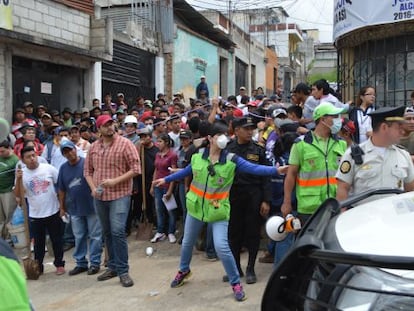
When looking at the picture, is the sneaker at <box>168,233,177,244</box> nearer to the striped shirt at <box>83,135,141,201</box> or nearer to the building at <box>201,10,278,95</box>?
the striped shirt at <box>83,135,141,201</box>

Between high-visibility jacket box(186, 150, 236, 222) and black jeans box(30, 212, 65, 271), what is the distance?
2.11 metres

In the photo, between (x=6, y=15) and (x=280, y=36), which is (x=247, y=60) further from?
(x=6, y=15)

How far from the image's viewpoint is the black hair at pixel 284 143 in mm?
5393

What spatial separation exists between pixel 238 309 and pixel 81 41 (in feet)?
35.0

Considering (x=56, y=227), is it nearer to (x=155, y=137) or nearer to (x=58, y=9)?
(x=155, y=137)

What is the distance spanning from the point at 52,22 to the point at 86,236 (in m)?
7.84

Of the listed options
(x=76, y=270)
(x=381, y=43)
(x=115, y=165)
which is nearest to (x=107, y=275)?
(x=76, y=270)

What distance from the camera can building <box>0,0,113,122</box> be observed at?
1100 centimetres

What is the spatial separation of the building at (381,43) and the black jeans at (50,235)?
8126 mm

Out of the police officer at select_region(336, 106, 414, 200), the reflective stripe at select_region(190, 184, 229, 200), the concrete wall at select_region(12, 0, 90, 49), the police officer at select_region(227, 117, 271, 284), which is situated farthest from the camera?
the concrete wall at select_region(12, 0, 90, 49)

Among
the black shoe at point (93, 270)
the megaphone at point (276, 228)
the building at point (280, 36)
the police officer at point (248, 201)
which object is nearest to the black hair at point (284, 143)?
the police officer at point (248, 201)

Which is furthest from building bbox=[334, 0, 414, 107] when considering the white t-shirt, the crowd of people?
the white t-shirt

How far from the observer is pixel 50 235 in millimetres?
6258

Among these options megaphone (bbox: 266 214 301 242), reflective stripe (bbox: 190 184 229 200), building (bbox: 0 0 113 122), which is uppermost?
building (bbox: 0 0 113 122)
